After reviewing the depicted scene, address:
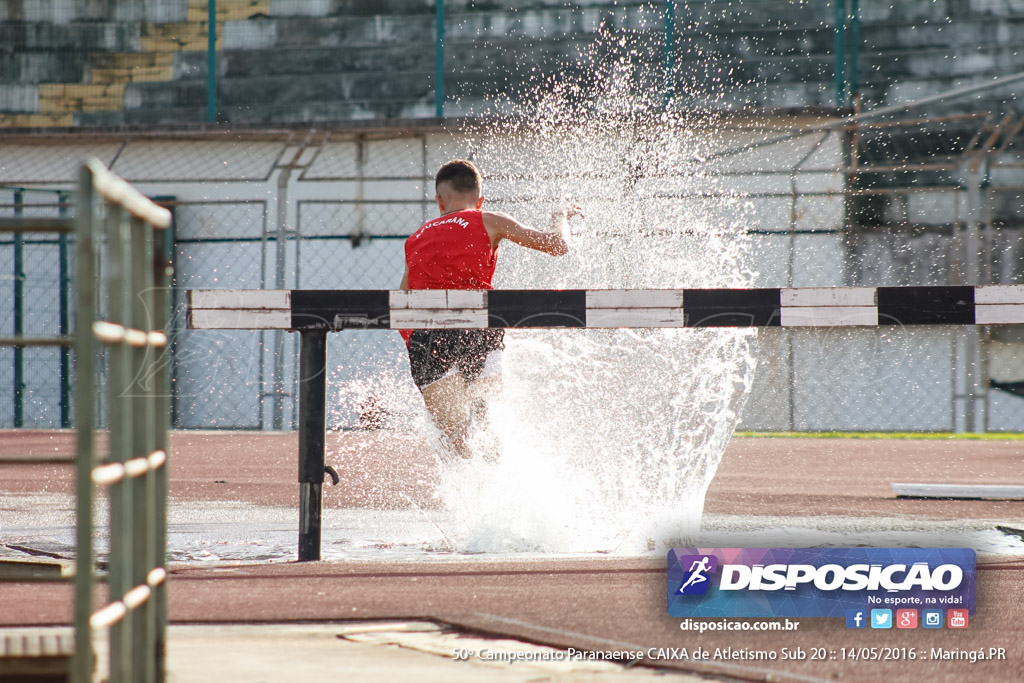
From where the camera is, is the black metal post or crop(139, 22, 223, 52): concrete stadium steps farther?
crop(139, 22, 223, 52): concrete stadium steps

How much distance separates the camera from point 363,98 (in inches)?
676

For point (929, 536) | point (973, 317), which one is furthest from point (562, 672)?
point (929, 536)

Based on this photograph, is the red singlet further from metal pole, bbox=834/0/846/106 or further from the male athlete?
metal pole, bbox=834/0/846/106

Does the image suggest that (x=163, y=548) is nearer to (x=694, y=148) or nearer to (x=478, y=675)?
(x=478, y=675)

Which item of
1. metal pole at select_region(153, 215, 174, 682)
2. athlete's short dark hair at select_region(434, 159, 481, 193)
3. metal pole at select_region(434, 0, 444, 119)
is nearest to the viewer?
metal pole at select_region(153, 215, 174, 682)

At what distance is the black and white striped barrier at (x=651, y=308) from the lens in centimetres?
419

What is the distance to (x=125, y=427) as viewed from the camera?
214cm

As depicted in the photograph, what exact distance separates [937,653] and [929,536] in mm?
2454

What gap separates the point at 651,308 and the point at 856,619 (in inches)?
52.5

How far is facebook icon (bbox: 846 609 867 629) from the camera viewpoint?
321 centimetres

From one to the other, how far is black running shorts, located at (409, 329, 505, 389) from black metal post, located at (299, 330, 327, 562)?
2.29 feet

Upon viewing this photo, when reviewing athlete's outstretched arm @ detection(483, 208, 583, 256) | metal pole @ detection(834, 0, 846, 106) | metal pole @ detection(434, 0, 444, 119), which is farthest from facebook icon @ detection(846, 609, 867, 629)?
metal pole @ detection(434, 0, 444, 119)

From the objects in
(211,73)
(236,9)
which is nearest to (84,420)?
(211,73)

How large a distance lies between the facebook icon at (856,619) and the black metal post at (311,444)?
1967 millimetres
